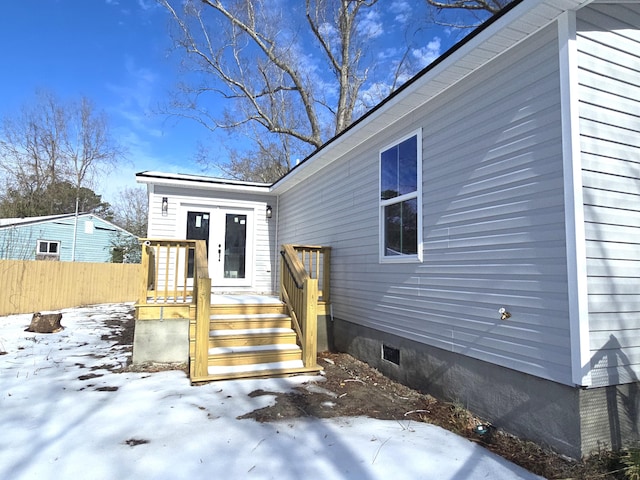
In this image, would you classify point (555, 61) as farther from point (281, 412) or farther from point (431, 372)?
point (281, 412)

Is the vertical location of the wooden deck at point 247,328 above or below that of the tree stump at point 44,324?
above

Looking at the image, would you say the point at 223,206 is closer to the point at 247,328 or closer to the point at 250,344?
the point at 247,328

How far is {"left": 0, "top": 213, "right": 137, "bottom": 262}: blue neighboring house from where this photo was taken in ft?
47.9

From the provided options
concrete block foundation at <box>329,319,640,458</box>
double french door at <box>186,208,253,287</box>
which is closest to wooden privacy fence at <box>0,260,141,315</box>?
double french door at <box>186,208,253,287</box>

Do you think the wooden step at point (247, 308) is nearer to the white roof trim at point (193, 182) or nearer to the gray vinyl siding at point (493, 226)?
the gray vinyl siding at point (493, 226)

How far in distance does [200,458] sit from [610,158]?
349cm

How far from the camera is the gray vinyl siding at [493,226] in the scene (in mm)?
2648

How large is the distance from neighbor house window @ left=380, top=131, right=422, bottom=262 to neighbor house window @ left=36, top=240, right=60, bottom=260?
1717 centimetres

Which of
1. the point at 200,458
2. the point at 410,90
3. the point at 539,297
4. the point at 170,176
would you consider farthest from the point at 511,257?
the point at 170,176

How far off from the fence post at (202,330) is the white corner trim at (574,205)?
3.39 meters

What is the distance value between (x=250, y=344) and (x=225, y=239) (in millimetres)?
4081

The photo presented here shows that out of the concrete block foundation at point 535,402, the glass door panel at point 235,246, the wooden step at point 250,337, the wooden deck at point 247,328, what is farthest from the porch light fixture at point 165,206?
the concrete block foundation at point 535,402

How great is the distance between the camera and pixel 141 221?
24953 millimetres

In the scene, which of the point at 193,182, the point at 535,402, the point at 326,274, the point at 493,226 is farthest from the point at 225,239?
the point at 535,402
